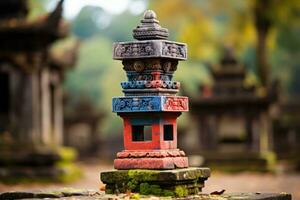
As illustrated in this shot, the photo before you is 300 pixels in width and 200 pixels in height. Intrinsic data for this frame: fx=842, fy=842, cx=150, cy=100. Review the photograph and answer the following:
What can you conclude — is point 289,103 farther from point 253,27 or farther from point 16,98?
point 16,98

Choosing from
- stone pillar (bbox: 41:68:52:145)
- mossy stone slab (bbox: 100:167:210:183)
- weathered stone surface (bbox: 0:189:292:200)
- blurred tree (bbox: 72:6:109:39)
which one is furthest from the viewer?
blurred tree (bbox: 72:6:109:39)

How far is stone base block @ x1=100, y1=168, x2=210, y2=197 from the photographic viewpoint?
11141 mm

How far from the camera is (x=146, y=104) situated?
11602 millimetres

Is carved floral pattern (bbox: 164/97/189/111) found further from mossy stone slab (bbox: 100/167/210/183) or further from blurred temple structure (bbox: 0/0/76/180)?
blurred temple structure (bbox: 0/0/76/180)

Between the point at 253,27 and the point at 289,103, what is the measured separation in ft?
18.3

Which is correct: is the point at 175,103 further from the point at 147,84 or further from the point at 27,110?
the point at 27,110

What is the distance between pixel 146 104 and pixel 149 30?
1.06 meters

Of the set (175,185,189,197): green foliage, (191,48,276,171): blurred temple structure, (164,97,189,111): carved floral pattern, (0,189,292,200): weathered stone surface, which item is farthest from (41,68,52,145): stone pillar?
(175,185,189,197): green foliage

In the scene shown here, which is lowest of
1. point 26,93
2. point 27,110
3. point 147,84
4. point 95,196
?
point 95,196

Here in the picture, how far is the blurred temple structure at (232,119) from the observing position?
30.2m

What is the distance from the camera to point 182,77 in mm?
55156

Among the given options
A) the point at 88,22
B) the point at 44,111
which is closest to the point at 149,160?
the point at 44,111

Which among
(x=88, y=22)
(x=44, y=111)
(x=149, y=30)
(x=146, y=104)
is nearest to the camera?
(x=146, y=104)

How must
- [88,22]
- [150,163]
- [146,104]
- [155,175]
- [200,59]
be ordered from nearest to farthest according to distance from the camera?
[155,175] < [150,163] < [146,104] < [200,59] < [88,22]
